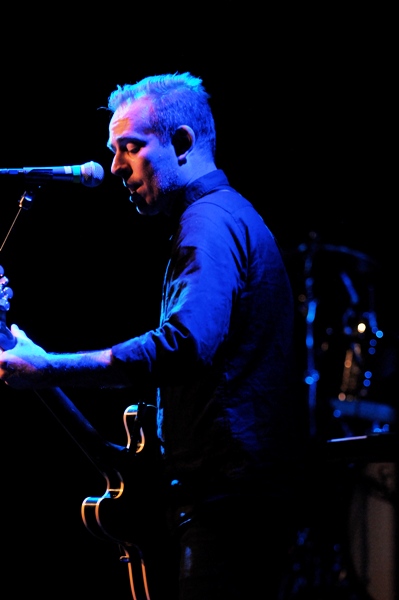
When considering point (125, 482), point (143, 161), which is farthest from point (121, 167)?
point (125, 482)

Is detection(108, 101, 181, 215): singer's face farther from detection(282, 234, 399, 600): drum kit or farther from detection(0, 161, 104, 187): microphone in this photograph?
detection(282, 234, 399, 600): drum kit

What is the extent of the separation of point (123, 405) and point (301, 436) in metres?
2.43

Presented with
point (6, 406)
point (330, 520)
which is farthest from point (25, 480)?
point (330, 520)

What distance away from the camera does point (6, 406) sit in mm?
4227

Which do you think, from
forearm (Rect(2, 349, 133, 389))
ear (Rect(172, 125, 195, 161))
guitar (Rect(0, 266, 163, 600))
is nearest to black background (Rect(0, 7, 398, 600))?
guitar (Rect(0, 266, 163, 600))

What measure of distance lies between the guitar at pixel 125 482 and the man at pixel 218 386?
0.31ft

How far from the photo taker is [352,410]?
208 inches

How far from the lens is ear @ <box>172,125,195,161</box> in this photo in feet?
8.11

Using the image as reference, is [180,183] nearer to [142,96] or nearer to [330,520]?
[142,96]

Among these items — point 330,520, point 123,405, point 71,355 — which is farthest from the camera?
point 123,405

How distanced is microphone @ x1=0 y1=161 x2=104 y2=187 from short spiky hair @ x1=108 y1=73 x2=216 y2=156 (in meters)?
0.25

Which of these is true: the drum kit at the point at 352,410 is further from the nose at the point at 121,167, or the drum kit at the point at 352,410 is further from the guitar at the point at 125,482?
the nose at the point at 121,167

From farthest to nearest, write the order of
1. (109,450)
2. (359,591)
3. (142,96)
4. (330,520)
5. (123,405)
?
(123,405), (330,520), (359,591), (142,96), (109,450)

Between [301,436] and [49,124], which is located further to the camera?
[49,124]
